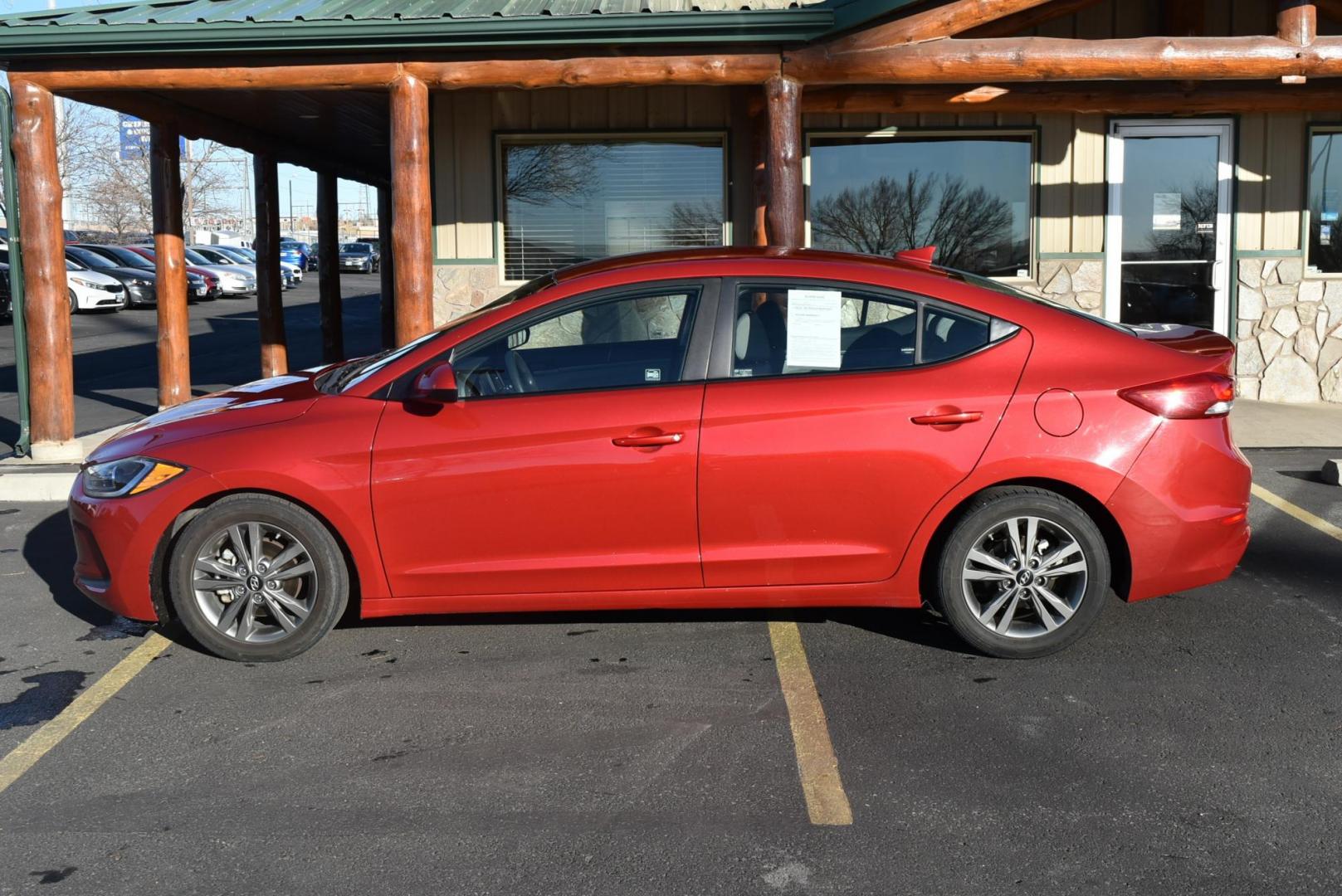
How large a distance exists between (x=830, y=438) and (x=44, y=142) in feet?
23.5

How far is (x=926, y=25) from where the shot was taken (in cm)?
899

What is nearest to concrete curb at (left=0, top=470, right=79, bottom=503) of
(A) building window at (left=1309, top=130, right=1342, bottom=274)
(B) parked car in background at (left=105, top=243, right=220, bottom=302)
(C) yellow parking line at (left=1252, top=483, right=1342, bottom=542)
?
(C) yellow parking line at (left=1252, top=483, right=1342, bottom=542)

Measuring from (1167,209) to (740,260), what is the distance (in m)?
8.00

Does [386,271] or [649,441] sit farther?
[386,271]

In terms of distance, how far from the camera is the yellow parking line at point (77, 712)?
14.5 ft

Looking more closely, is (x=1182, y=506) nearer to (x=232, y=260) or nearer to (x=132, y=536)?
(x=132, y=536)

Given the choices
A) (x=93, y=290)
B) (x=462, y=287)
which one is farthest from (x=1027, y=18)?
(x=93, y=290)

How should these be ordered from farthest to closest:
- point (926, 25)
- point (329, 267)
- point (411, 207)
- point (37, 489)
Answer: point (329, 267) → point (411, 207) → point (926, 25) → point (37, 489)

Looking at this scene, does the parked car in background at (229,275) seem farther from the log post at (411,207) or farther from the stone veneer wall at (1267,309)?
the log post at (411,207)

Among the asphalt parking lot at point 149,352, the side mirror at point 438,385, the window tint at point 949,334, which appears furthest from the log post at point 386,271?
the window tint at point 949,334

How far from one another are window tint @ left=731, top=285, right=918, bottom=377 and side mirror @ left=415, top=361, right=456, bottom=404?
110cm

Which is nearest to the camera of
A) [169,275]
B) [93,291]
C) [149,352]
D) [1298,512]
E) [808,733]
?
[808,733]

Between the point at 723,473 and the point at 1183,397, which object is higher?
the point at 1183,397

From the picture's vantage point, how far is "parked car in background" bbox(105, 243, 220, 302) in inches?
1252
